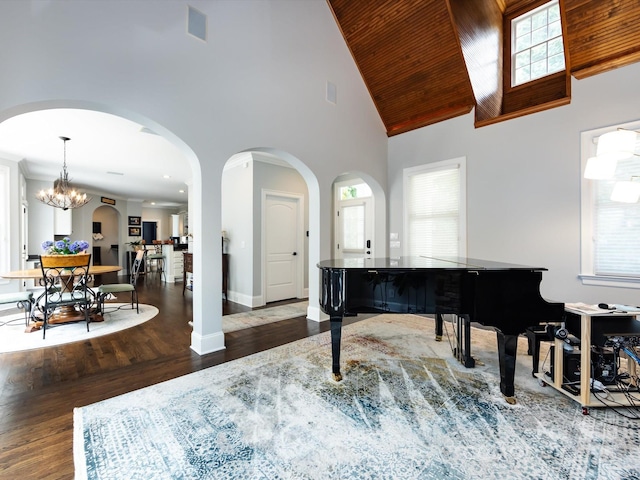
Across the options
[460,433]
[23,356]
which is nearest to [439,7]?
[460,433]

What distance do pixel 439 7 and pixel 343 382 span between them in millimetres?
4546

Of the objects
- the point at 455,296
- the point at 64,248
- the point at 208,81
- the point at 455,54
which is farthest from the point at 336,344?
the point at 455,54

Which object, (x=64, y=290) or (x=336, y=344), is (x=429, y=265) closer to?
(x=336, y=344)

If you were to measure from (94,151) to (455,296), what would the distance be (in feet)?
20.6

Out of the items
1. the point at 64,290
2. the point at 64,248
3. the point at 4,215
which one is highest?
the point at 4,215

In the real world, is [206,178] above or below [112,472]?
above

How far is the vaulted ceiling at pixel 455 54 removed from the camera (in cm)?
323

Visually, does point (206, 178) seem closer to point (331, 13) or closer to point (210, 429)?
point (210, 429)

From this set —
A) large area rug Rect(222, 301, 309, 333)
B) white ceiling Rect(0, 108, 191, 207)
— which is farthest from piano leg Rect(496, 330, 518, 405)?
white ceiling Rect(0, 108, 191, 207)

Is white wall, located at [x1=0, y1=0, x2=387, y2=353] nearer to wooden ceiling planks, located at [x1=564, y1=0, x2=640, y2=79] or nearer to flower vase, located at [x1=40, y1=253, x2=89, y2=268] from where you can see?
flower vase, located at [x1=40, y1=253, x2=89, y2=268]

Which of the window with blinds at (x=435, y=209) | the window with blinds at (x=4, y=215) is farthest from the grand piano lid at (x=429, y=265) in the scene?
the window with blinds at (x=4, y=215)

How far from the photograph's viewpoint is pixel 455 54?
4004 millimetres

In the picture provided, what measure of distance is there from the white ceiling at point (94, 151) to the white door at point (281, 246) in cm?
203

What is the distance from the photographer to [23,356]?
2939 mm
